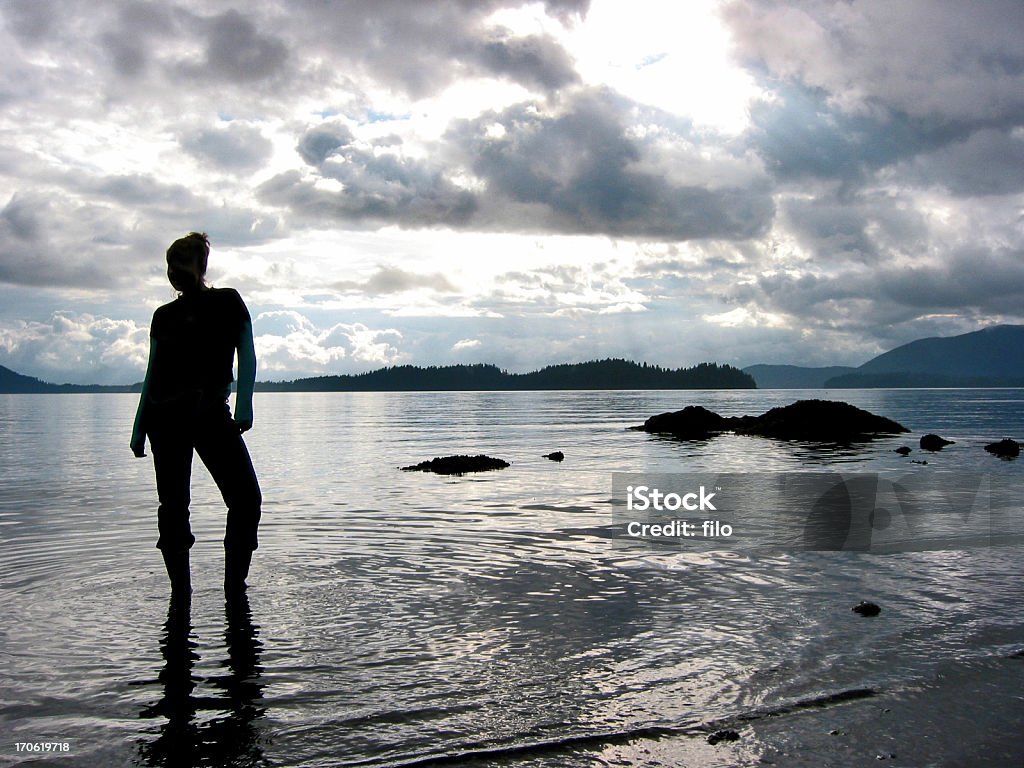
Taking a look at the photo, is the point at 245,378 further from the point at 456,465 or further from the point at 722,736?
the point at 456,465

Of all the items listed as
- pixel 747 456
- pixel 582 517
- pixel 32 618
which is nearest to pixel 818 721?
pixel 32 618

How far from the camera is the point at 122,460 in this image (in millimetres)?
33312

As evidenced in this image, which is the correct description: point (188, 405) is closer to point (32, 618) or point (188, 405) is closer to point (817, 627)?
point (32, 618)

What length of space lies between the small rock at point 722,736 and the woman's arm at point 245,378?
5.21 m

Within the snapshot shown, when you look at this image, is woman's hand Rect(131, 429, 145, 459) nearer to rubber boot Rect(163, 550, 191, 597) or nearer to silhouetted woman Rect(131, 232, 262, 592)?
silhouetted woman Rect(131, 232, 262, 592)

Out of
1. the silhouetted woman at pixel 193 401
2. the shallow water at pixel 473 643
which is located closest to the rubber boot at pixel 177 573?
the silhouetted woman at pixel 193 401

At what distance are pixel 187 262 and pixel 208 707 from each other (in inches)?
176

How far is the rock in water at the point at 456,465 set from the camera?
85.9ft

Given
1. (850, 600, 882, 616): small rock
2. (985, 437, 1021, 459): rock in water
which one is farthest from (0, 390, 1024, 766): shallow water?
(985, 437, 1021, 459): rock in water

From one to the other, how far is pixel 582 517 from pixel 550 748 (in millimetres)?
10420

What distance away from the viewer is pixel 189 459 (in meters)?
7.87

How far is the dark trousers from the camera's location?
7691mm

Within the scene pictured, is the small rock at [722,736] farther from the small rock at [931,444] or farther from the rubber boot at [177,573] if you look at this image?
the small rock at [931,444]
